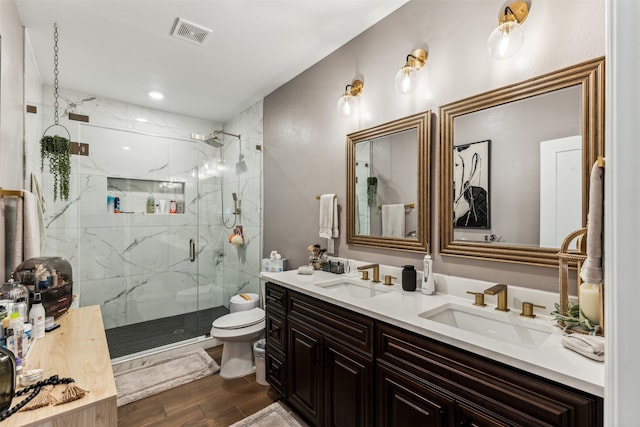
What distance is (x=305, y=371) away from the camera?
1.82 meters

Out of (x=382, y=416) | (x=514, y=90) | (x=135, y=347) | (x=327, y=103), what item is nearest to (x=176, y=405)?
(x=135, y=347)

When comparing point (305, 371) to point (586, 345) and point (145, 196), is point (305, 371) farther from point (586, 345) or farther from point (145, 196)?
point (145, 196)

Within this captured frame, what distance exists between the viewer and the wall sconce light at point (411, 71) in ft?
5.72

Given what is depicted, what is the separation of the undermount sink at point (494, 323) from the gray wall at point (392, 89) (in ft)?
0.63

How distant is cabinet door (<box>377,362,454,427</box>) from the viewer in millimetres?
1124

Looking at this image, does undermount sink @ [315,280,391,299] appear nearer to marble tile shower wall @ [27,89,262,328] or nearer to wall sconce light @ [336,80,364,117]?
wall sconce light @ [336,80,364,117]

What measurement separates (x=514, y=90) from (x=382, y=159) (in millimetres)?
823

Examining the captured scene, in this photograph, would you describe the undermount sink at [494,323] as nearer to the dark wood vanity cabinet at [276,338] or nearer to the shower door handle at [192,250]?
the dark wood vanity cabinet at [276,338]

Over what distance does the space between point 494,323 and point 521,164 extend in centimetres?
74

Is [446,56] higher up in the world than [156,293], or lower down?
higher up

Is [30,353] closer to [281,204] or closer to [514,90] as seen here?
[281,204]

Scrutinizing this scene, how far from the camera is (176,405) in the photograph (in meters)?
A: 2.13

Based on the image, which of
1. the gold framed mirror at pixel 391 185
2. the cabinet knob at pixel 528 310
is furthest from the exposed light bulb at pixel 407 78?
the cabinet knob at pixel 528 310

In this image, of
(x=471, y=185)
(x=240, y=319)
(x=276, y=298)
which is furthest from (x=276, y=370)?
(x=471, y=185)
